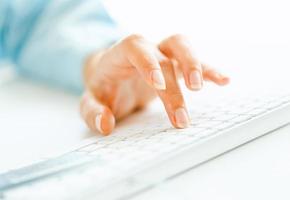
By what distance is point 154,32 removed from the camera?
2.93 ft

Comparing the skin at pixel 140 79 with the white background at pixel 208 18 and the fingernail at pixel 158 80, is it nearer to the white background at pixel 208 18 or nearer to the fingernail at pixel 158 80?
the fingernail at pixel 158 80

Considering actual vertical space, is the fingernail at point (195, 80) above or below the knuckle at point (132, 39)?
below

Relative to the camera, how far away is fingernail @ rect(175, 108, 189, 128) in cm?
43

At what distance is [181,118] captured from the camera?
0.44 meters

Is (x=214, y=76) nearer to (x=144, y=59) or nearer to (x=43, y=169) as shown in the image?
(x=144, y=59)

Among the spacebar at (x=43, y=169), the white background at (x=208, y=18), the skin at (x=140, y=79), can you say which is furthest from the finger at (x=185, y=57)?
the white background at (x=208, y=18)

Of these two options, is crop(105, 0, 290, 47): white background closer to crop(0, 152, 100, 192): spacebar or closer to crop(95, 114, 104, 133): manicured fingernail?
crop(95, 114, 104, 133): manicured fingernail

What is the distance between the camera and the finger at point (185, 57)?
1.52 feet

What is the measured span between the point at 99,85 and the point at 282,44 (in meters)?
0.27

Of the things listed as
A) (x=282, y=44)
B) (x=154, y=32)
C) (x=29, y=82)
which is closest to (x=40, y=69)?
(x=29, y=82)

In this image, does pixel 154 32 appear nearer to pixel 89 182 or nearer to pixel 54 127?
pixel 54 127

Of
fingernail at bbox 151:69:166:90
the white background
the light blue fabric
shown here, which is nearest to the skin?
fingernail at bbox 151:69:166:90

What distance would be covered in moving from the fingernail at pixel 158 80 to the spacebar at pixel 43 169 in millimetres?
92

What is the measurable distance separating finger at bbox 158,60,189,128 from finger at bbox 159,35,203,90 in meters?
0.01
